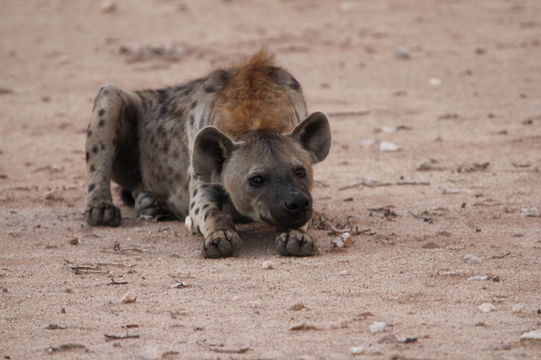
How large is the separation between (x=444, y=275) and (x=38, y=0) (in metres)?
10.7

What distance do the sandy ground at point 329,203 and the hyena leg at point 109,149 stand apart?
0.14 m

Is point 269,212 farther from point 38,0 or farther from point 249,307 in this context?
point 38,0

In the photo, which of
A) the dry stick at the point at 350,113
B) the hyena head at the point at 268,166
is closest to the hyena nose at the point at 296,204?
the hyena head at the point at 268,166

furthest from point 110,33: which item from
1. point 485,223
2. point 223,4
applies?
point 485,223

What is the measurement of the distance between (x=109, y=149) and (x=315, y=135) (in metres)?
1.44

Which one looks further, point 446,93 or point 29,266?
point 446,93

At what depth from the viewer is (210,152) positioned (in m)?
4.64

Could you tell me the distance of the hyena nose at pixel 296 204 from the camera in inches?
167

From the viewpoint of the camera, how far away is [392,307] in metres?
3.47

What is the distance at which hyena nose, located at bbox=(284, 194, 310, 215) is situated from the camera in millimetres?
4230

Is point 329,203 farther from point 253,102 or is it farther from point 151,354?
point 151,354

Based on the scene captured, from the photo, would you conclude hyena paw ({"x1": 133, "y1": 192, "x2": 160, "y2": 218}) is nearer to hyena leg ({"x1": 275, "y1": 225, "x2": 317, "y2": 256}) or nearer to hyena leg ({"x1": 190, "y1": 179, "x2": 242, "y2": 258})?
hyena leg ({"x1": 190, "y1": 179, "x2": 242, "y2": 258})

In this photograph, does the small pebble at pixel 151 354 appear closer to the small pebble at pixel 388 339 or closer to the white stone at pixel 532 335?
the small pebble at pixel 388 339

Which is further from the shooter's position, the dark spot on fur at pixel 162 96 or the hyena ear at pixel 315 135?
the dark spot on fur at pixel 162 96
